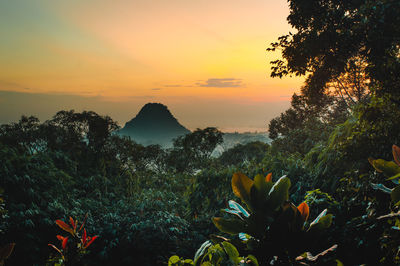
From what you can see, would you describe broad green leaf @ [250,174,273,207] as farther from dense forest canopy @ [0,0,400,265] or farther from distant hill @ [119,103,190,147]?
distant hill @ [119,103,190,147]

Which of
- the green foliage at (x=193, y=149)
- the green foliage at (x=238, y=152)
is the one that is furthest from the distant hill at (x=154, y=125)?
the green foliage at (x=193, y=149)

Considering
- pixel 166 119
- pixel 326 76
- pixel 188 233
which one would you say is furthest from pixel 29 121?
pixel 166 119

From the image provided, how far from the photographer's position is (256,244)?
4.51ft

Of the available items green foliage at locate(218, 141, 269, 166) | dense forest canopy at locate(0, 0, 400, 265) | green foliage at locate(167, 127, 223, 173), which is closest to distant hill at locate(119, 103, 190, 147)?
green foliage at locate(218, 141, 269, 166)

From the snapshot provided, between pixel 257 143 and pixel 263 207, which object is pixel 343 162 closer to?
pixel 263 207

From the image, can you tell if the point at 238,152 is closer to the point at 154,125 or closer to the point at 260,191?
the point at 260,191

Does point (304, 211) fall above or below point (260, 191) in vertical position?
below

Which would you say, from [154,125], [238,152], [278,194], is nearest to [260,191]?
[278,194]

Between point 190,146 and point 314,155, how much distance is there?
62.1 ft

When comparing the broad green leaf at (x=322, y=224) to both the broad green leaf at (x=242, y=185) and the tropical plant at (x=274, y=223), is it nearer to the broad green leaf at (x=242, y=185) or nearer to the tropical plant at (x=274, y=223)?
the tropical plant at (x=274, y=223)

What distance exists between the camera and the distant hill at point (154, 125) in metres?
89.9

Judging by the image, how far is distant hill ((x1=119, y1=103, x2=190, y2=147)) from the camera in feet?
295

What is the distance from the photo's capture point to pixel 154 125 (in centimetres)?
9244

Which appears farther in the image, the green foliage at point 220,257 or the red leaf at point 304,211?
the red leaf at point 304,211
